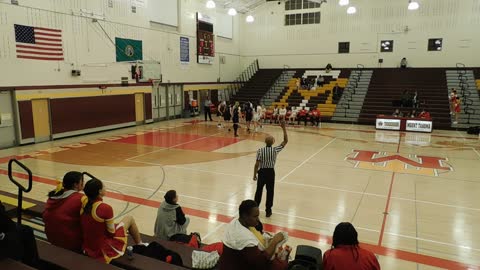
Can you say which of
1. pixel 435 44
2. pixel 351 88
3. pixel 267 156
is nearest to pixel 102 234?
pixel 267 156

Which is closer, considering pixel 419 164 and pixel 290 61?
pixel 419 164

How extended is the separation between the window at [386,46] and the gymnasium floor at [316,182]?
37.7 ft

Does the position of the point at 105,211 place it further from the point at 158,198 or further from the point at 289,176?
the point at 289,176

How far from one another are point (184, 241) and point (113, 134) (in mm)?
13944

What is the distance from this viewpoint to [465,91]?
22.1 metres

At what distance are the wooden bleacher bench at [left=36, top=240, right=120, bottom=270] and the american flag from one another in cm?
1305

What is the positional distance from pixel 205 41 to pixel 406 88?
1428 centimetres

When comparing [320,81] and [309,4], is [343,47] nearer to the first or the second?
[320,81]

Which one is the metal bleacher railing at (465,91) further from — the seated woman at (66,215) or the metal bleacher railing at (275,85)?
the seated woman at (66,215)

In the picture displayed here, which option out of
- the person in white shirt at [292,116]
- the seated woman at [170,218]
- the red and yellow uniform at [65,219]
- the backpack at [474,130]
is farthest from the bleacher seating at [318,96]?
the red and yellow uniform at [65,219]

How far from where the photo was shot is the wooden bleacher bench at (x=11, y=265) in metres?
3.01

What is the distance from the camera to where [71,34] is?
16.0 metres

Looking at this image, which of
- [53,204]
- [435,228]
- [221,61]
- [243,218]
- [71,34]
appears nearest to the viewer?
[243,218]

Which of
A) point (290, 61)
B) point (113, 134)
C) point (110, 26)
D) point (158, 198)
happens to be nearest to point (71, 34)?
point (110, 26)
